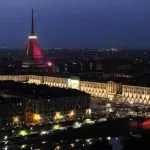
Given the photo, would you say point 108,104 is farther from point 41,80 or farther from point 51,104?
point 41,80

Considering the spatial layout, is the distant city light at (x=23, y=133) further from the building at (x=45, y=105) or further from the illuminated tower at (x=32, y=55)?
the illuminated tower at (x=32, y=55)

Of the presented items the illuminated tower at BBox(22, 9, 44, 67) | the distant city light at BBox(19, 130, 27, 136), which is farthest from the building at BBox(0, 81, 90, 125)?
the illuminated tower at BBox(22, 9, 44, 67)

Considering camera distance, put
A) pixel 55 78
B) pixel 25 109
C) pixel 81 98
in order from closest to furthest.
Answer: pixel 25 109
pixel 81 98
pixel 55 78

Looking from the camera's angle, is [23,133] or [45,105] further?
[45,105]

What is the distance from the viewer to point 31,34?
5419 centimetres

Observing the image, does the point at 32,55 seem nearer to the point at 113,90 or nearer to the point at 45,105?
the point at 113,90

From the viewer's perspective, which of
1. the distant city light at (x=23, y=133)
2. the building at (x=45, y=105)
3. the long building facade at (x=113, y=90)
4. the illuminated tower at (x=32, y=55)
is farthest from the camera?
the illuminated tower at (x=32, y=55)

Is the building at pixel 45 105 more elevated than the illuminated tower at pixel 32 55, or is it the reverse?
the illuminated tower at pixel 32 55

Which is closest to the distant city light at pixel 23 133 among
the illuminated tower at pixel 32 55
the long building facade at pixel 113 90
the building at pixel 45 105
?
the building at pixel 45 105

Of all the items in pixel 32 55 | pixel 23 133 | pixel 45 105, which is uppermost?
pixel 32 55

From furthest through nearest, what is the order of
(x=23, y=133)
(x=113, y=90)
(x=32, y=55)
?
(x=32, y=55) < (x=113, y=90) < (x=23, y=133)

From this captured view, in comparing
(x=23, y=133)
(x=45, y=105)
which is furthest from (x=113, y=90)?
(x=23, y=133)

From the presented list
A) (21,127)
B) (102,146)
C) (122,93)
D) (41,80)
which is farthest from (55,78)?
(102,146)

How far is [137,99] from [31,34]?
66.9ft
